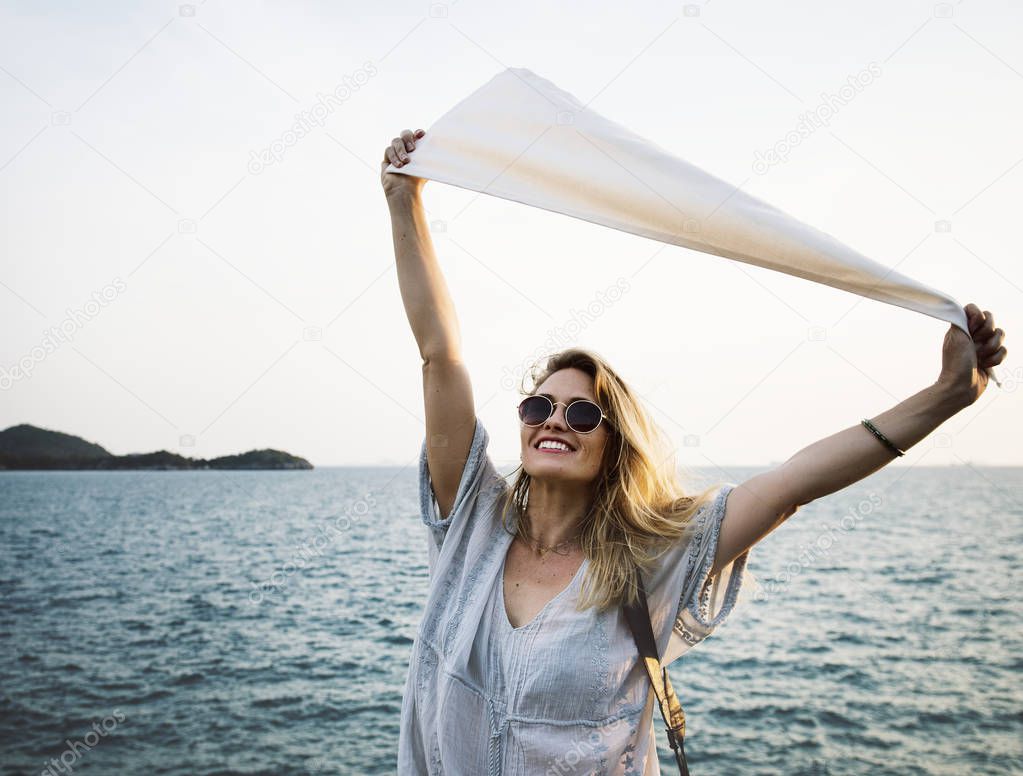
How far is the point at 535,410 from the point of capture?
8.91 ft

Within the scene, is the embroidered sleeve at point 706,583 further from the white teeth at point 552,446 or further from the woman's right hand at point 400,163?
the woman's right hand at point 400,163

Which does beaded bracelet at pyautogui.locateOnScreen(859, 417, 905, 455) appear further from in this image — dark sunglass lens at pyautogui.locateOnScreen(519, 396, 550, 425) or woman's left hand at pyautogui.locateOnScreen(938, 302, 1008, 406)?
dark sunglass lens at pyautogui.locateOnScreen(519, 396, 550, 425)

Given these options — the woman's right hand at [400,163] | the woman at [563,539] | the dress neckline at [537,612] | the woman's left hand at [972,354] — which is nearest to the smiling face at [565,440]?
the woman at [563,539]

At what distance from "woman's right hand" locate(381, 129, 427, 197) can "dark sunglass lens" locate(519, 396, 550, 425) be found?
2.84ft

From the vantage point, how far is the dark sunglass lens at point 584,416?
2674mm

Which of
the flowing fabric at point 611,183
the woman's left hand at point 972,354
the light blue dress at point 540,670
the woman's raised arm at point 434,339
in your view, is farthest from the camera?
the woman's raised arm at point 434,339

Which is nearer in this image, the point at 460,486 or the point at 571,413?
the point at 460,486

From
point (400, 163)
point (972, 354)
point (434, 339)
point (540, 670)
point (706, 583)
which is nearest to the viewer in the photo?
point (972, 354)

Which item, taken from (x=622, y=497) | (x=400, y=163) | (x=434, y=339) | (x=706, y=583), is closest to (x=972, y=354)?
(x=706, y=583)

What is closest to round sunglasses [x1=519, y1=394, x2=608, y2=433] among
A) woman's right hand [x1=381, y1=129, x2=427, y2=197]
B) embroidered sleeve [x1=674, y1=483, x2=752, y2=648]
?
embroidered sleeve [x1=674, y1=483, x2=752, y2=648]

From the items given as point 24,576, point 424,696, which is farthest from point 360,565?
point 424,696

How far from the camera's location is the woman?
211cm

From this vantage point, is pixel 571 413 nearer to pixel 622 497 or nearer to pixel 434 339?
pixel 622 497

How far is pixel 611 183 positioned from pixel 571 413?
0.83m
